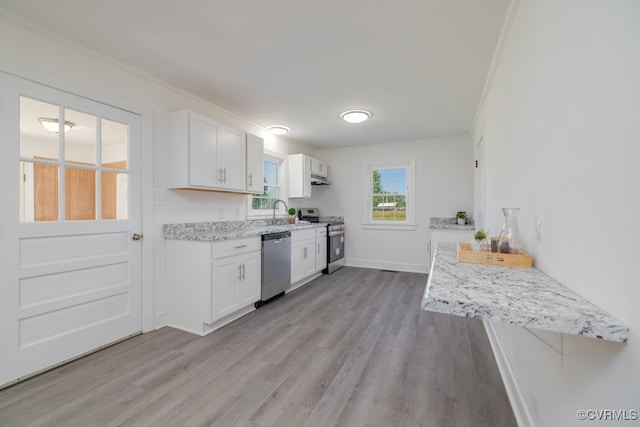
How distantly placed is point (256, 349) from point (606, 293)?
2221mm

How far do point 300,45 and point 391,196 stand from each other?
3697mm

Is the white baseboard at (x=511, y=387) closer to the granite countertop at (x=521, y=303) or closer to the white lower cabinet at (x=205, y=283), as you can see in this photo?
the granite countertop at (x=521, y=303)

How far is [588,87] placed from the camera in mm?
883

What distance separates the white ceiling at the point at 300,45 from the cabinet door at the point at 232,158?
405 millimetres

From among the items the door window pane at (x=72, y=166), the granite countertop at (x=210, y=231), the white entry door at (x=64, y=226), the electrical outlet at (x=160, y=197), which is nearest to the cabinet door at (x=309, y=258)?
the granite countertop at (x=210, y=231)

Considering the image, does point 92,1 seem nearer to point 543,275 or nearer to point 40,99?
point 40,99

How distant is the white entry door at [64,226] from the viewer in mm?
1818

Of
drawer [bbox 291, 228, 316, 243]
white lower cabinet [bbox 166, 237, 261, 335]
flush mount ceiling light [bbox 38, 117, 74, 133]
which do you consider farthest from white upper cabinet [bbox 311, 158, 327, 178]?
flush mount ceiling light [bbox 38, 117, 74, 133]

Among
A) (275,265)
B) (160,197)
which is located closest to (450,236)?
(275,265)

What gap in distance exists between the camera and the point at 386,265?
17.2ft

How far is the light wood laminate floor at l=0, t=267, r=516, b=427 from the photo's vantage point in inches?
60.3

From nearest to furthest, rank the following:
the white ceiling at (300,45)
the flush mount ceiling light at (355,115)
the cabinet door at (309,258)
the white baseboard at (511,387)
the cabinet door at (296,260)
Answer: the white baseboard at (511,387), the white ceiling at (300,45), the flush mount ceiling light at (355,115), the cabinet door at (296,260), the cabinet door at (309,258)

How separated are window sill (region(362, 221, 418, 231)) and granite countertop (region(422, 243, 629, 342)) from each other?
396cm

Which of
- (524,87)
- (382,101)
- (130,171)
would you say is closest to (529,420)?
(524,87)
